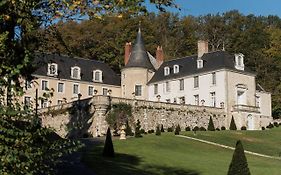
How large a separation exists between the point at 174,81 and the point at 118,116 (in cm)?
1343

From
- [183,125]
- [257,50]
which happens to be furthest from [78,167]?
[257,50]

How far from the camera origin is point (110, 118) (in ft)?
121

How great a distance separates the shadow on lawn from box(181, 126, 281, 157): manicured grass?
12.1 m

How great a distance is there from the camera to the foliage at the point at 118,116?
3684 centimetres

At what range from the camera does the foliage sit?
36.8 m

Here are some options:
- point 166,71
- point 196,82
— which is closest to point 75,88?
point 166,71

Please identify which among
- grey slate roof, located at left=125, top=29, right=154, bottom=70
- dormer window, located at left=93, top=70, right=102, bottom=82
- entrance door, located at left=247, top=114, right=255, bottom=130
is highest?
grey slate roof, located at left=125, top=29, right=154, bottom=70

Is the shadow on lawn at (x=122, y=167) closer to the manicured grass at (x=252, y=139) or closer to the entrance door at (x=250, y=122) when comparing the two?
the manicured grass at (x=252, y=139)

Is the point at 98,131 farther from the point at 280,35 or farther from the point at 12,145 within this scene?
the point at 280,35

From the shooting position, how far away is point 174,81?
49156 millimetres

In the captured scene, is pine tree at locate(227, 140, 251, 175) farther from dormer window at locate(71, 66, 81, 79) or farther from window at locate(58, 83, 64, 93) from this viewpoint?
dormer window at locate(71, 66, 81, 79)


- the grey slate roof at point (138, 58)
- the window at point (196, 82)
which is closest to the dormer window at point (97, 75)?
the grey slate roof at point (138, 58)

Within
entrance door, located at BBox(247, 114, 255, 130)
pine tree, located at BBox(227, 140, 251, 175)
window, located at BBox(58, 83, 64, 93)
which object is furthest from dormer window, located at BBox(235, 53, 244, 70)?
pine tree, located at BBox(227, 140, 251, 175)

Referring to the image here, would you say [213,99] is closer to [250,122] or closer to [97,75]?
[250,122]
